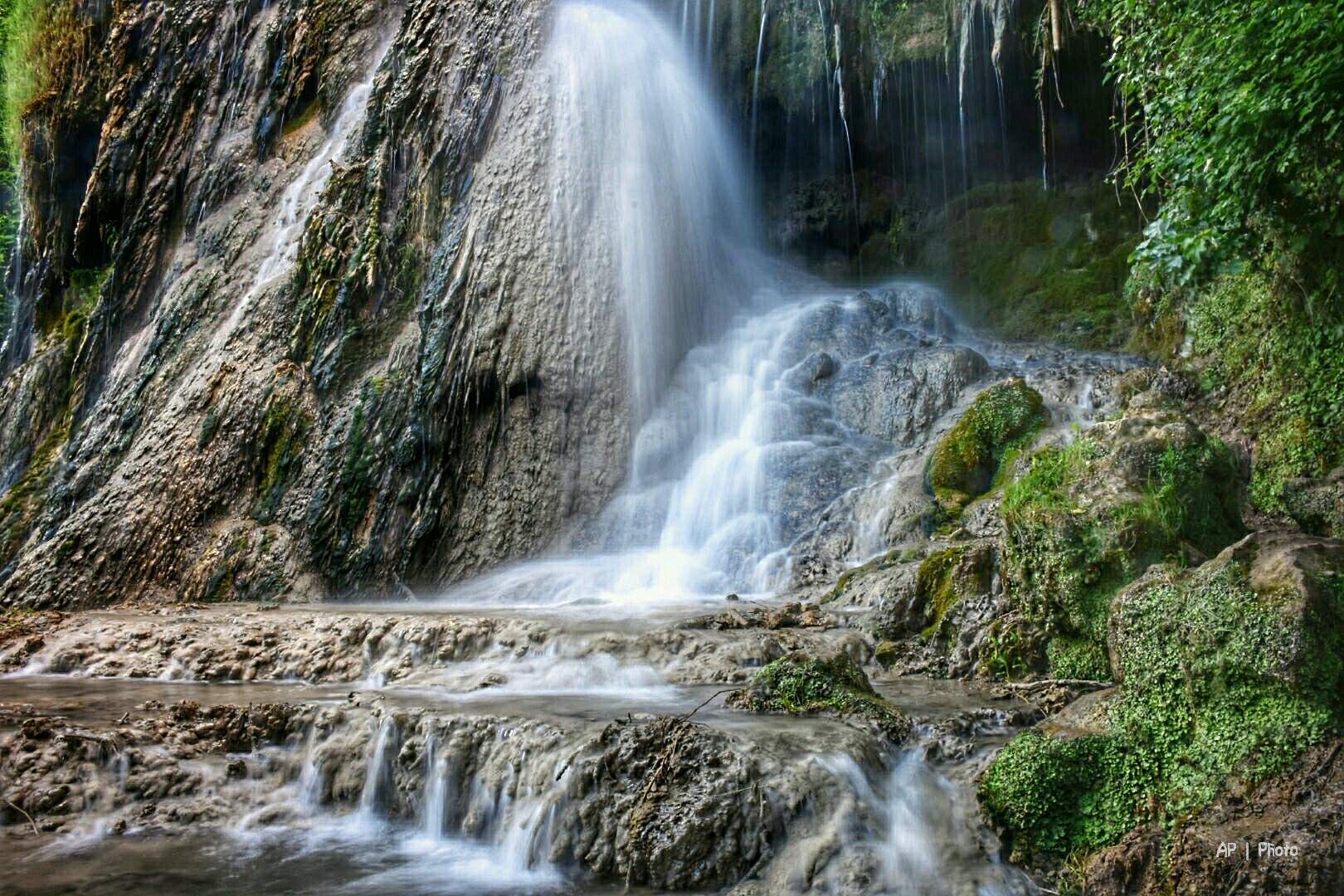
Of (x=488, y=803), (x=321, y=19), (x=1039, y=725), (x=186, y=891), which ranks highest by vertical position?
(x=321, y=19)

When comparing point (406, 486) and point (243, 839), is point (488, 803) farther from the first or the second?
point (406, 486)

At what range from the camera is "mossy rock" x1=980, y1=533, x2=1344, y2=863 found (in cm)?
472

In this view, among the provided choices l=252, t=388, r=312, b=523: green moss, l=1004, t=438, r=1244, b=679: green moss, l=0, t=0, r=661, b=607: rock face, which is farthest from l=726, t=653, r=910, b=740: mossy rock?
l=252, t=388, r=312, b=523: green moss

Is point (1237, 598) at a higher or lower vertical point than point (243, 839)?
higher

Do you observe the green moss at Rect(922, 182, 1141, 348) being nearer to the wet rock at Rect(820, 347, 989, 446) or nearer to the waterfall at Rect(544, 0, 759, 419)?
the wet rock at Rect(820, 347, 989, 446)

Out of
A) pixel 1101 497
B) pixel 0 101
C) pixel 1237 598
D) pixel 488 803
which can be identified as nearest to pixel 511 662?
pixel 488 803

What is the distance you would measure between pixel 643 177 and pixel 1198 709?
12.6 meters

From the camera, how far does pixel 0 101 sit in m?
24.8

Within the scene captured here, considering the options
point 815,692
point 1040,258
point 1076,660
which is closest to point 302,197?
point 1040,258

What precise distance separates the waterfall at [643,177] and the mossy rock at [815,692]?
7921mm

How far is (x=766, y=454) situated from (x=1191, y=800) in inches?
350

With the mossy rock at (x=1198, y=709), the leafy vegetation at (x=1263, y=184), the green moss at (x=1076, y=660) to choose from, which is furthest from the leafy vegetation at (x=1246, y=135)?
the green moss at (x=1076, y=660)

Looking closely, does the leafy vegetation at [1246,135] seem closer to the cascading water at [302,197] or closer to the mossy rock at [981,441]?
the mossy rock at [981,441]

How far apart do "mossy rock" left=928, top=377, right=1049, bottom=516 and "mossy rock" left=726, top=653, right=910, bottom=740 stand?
462cm
